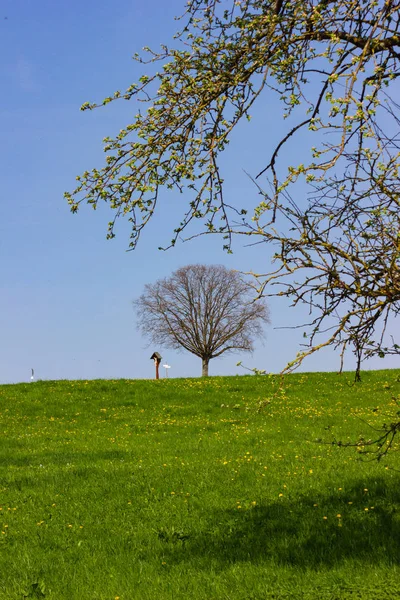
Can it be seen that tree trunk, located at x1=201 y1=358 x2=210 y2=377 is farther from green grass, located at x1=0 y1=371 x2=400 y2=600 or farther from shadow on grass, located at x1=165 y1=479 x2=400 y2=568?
shadow on grass, located at x1=165 y1=479 x2=400 y2=568

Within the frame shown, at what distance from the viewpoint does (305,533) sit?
395 inches

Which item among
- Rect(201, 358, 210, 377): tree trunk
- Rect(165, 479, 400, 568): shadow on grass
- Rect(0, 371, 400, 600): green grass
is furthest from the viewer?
Rect(201, 358, 210, 377): tree trunk

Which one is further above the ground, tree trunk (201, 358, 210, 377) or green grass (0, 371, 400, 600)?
tree trunk (201, 358, 210, 377)

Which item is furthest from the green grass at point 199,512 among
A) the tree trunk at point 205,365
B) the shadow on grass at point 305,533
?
the tree trunk at point 205,365

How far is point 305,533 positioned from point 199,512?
2191 millimetres

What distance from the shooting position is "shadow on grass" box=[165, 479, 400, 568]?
9203 millimetres

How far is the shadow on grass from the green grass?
0.09ft

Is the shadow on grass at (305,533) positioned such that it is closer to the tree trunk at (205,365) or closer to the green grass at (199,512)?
the green grass at (199,512)

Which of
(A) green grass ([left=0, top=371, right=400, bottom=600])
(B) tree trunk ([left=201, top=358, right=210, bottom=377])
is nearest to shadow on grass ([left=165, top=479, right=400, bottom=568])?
(A) green grass ([left=0, top=371, right=400, bottom=600])

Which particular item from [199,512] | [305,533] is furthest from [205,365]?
[305,533]

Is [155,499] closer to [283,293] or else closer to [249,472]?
[249,472]

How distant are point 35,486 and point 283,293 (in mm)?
9539

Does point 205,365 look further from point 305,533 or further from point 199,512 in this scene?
point 305,533

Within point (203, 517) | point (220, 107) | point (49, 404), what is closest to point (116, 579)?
point (203, 517)
